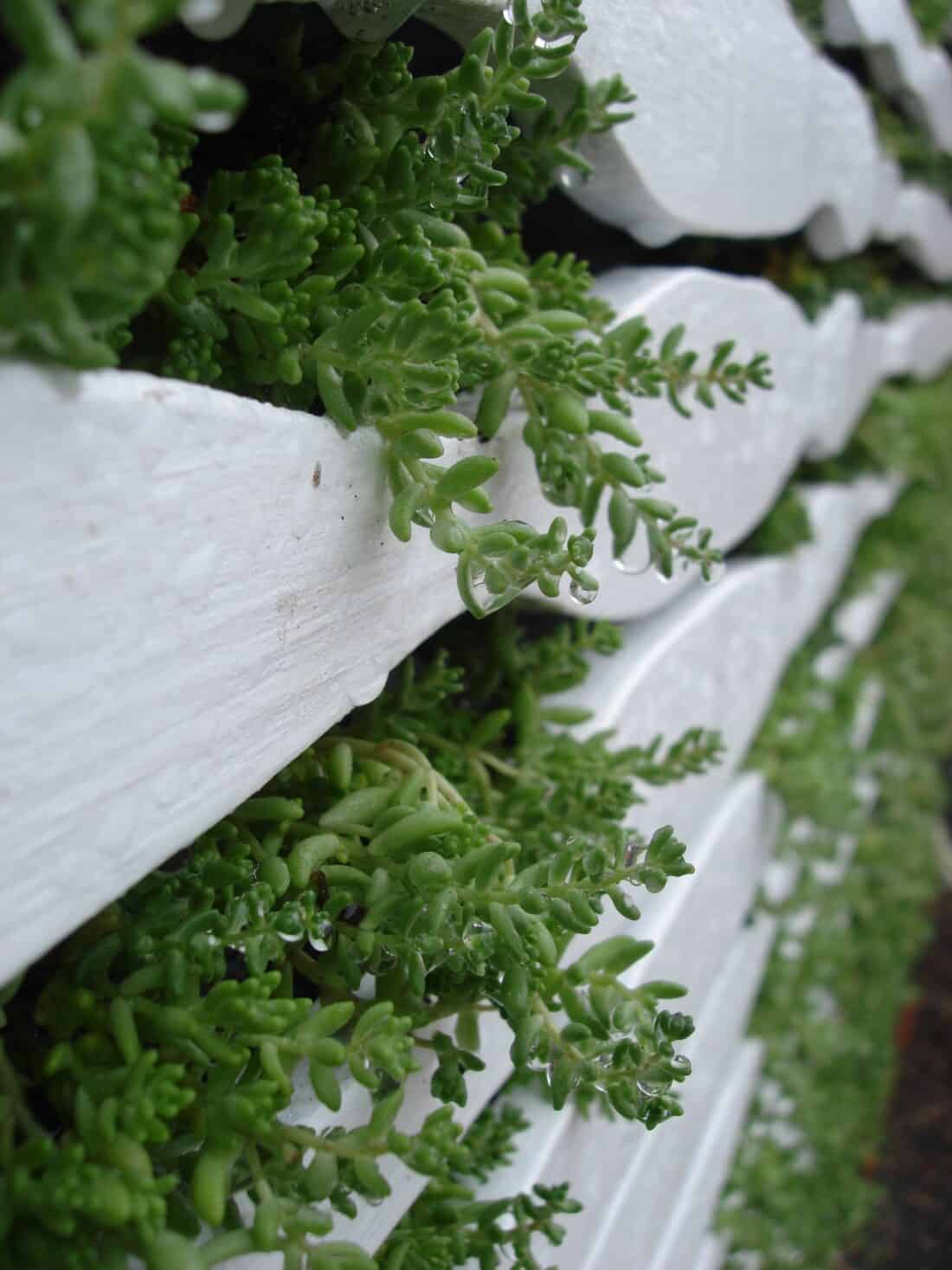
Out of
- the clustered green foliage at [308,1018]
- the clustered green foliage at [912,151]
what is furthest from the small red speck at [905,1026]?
the clustered green foliage at [308,1018]

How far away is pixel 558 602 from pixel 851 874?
1.74m

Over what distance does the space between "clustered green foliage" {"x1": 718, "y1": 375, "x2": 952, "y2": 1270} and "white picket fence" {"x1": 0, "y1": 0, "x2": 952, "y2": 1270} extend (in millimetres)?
117

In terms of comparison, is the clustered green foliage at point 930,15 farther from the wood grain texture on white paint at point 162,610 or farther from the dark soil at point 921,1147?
the dark soil at point 921,1147

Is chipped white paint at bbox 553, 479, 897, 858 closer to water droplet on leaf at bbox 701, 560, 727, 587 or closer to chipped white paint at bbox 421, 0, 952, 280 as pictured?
water droplet on leaf at bbox 701, 560, 727, 587

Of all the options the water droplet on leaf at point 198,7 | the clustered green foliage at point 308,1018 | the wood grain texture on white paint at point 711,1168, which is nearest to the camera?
the water droplet on leaf at point 198,7

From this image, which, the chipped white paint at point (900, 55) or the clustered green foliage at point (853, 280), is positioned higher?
the chipped white paint at point (900, 55)

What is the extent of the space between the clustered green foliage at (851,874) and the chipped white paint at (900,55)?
0.52 meters

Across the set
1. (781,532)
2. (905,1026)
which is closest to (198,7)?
(781,532)

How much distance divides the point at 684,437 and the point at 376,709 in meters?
0.47

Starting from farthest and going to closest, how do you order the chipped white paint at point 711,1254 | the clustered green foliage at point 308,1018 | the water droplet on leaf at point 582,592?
the chipped white paint at point 711,1254
the water droplet on leaf at point 582,592
the clustered green foliage at point 308,1018

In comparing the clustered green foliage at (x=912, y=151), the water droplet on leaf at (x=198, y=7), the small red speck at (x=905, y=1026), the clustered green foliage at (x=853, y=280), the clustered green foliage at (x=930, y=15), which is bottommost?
the small red speck at (x=905, y=1026)

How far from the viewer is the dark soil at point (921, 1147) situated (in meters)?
2.35

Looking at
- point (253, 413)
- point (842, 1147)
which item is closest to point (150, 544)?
point (253, 413)

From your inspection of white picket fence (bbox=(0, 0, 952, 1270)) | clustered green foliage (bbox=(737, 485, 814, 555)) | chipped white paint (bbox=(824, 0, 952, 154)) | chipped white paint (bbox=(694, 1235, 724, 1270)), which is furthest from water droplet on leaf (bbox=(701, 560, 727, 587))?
chipped white paint (bbox=(694, 1235, 724, 1270))
